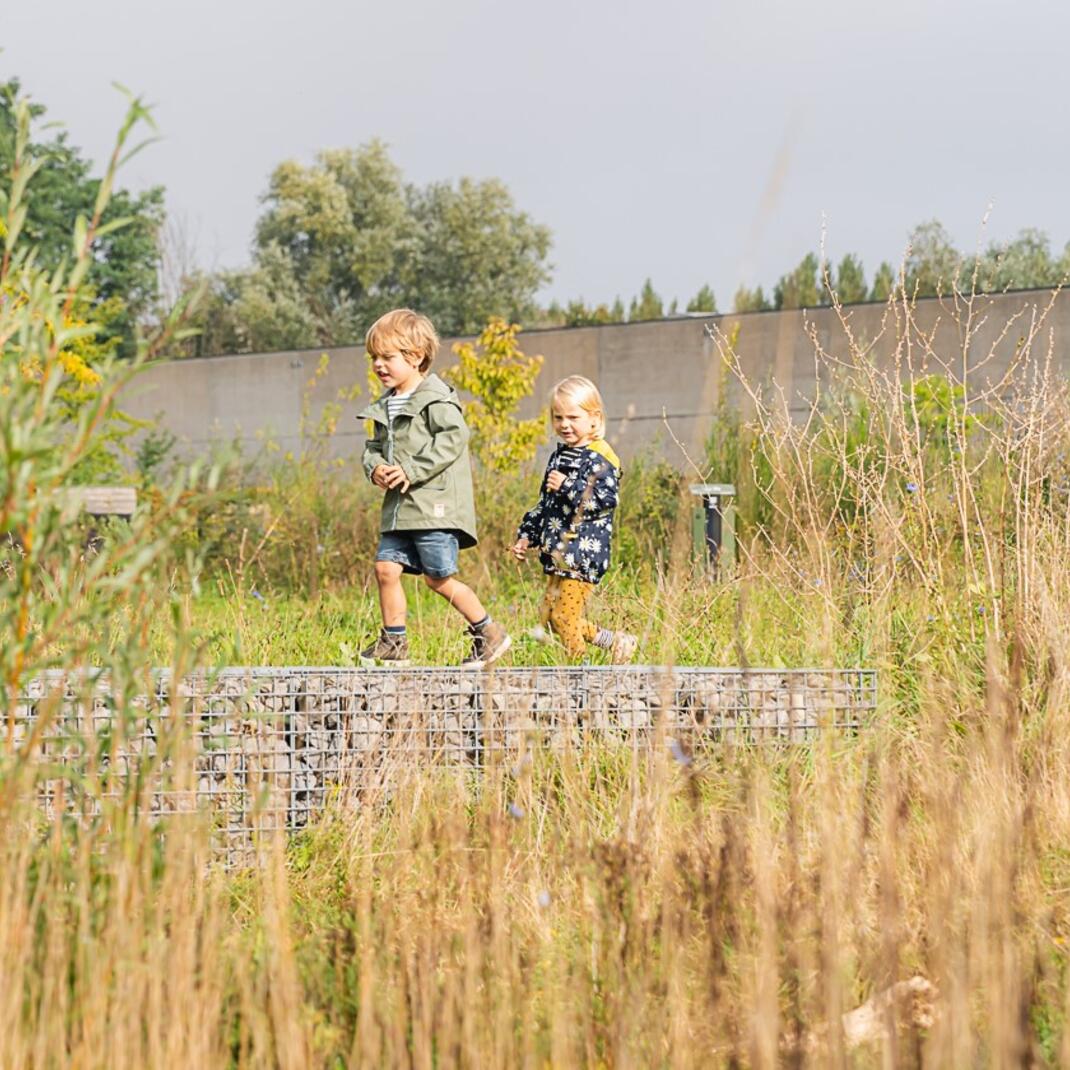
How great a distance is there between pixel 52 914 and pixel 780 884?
1230 millimetres

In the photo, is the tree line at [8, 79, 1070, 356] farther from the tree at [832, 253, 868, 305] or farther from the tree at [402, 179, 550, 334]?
the tree at [832, 253, 868, 305]

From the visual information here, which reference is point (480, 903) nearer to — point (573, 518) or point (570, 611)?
point (570, 611)

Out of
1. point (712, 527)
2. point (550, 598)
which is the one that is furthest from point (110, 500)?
point (550, 598)

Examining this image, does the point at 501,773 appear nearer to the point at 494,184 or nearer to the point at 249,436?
the point at 249,436

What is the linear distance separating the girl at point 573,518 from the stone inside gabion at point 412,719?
1572 mm

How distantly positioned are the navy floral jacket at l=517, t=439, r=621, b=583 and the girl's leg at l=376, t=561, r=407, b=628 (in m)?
0.56

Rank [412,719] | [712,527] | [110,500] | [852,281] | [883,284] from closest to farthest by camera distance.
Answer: [412,719] → [883,284] → [712,527] → [110,500] → [852,281]

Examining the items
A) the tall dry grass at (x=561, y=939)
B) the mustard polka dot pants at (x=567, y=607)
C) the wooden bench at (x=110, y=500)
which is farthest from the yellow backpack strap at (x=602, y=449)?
the wooden bench at (x=110, y=500)

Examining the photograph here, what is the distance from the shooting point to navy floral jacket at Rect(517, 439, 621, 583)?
544 cm

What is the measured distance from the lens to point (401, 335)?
5.26 metres

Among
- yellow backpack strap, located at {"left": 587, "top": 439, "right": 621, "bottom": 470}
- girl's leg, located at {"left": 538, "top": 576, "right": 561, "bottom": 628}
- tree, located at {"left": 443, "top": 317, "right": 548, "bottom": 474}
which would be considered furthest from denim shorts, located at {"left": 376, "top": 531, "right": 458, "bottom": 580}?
tree, located at {"left": 443, "top": 317, "right": 548, "bottom": 474}

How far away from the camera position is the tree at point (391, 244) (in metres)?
42.0

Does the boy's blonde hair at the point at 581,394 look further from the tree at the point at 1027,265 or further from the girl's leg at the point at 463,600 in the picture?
the tree at the point at 1027,265

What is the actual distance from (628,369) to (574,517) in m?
11.1
